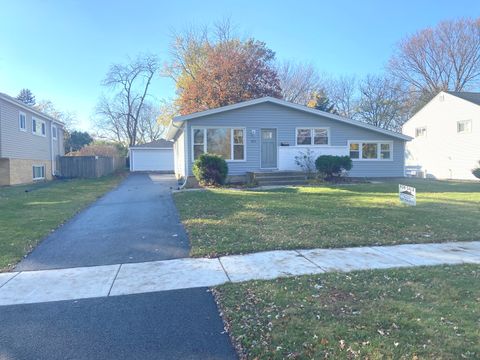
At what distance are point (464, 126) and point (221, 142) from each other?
17.5m

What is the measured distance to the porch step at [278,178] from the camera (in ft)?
54.3

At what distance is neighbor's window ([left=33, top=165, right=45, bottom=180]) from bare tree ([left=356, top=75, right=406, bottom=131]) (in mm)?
32412

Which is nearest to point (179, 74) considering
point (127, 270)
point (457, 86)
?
point (457, 86)

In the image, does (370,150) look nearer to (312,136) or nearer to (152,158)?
(312,136)

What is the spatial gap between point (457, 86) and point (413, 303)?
4097cm

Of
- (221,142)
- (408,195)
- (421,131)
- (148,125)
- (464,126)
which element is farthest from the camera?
(148,125)

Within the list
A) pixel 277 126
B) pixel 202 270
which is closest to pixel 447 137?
pixel 277 126

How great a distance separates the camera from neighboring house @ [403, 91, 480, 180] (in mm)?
23641

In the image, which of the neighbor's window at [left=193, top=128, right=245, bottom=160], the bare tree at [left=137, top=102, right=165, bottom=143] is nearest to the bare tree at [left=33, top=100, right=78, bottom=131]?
the bare tree at [left=137, top=102, right=165, bottom=143]

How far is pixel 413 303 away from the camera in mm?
3951

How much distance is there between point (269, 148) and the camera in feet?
59.7

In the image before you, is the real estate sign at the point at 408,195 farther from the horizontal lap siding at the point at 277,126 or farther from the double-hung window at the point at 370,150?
the double-hung window at the point at 370,150

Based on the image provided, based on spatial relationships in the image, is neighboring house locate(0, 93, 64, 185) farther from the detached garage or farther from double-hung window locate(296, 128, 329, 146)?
double-hung window locate(296, 128, 329, 146)

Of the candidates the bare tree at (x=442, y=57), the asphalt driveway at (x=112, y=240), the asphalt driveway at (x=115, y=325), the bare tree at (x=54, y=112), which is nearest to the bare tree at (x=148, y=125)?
the bare tree at (x=54, y=112)
